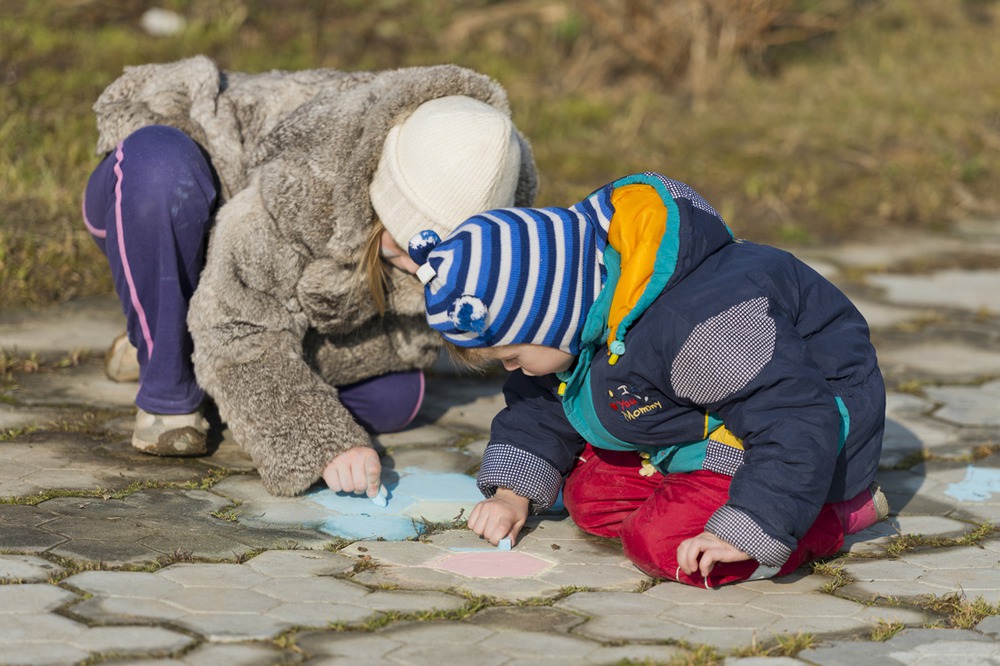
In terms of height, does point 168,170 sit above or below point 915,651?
above

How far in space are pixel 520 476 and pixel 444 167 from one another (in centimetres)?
67

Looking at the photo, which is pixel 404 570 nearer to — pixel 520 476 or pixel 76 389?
pixel 520 476

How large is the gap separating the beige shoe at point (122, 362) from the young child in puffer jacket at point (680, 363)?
1.25 meters

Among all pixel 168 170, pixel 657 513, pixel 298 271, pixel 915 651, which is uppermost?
pixel 168 170

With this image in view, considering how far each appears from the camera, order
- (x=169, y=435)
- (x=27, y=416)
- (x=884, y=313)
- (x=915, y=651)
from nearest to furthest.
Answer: (x=915, y=651)
(x=169, y=435)
(x=27, y=416)
(x=884, y=313)

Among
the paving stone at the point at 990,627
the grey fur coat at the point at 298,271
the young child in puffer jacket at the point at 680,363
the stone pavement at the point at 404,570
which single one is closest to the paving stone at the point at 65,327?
the stone pavement at the point at 404,570

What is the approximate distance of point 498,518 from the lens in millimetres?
2641

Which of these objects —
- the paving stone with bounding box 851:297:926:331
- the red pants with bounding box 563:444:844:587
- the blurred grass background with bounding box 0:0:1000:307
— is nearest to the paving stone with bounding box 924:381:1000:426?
the paving stone with bounding box 851:297:926:331

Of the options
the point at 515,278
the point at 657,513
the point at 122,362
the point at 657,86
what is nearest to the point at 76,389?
the point at 122,362

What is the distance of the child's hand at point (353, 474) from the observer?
280 centimetres

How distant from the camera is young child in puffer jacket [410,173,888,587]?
2.37 meters

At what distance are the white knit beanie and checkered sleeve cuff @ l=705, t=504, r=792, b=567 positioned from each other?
0.85 m

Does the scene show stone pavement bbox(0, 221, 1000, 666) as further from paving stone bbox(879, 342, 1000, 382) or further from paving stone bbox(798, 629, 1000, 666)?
paving stone bbox(879, 342, 1000, 382)

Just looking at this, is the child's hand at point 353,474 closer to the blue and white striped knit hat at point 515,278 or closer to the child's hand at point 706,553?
the blue and white striped knit hat at point 515,278
